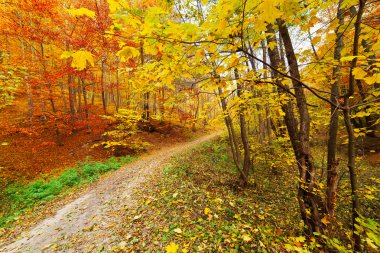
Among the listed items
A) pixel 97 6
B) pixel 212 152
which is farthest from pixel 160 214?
pixel 97 6

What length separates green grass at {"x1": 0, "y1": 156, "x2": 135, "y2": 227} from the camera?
586 cm

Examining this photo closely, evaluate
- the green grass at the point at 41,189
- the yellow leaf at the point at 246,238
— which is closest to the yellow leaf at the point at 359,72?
the yellow leaf at the point at 246,238

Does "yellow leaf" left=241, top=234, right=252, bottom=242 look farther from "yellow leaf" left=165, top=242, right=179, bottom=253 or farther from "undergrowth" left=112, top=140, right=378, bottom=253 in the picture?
"yellow leaf" left=165, top=242, right=179, bottom=253

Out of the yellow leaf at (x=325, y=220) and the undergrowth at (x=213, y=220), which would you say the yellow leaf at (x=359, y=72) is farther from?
the yellow leaf at (x=325, y=220)

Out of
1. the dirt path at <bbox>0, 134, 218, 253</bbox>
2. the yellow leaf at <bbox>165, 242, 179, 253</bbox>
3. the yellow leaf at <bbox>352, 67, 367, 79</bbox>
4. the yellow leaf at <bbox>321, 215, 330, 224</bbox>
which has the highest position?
the yellow leaf at <bbox>352, 67, 367, 79</bbox>

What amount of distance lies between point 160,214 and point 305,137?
3.12 m

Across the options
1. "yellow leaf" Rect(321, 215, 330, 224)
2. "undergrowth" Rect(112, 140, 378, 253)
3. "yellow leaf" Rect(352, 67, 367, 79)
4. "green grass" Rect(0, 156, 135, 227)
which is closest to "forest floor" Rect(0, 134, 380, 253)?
"undergrowth" Rect(112, 140, 378, 253)

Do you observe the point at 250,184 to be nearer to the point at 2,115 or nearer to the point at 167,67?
the point at 167,67

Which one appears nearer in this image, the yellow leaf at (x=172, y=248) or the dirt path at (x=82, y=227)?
the yellow leaf at (x=172, y=248)

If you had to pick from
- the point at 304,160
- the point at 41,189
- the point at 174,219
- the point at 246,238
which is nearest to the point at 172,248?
the point at 174,219

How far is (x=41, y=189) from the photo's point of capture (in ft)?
22.4

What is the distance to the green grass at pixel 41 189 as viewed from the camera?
231 inches

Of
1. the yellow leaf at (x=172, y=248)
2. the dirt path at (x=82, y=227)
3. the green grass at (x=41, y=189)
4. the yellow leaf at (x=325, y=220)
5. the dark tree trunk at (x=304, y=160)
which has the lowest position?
the green grass at (x=41, y=189)

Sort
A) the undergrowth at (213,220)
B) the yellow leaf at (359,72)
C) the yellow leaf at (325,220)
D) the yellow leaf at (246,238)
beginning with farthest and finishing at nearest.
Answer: the yellow leaf at (246,238) < the undergrowth at (213,220) < the yellow leaf at (325,220) < the yellow leaf at (359,72)
